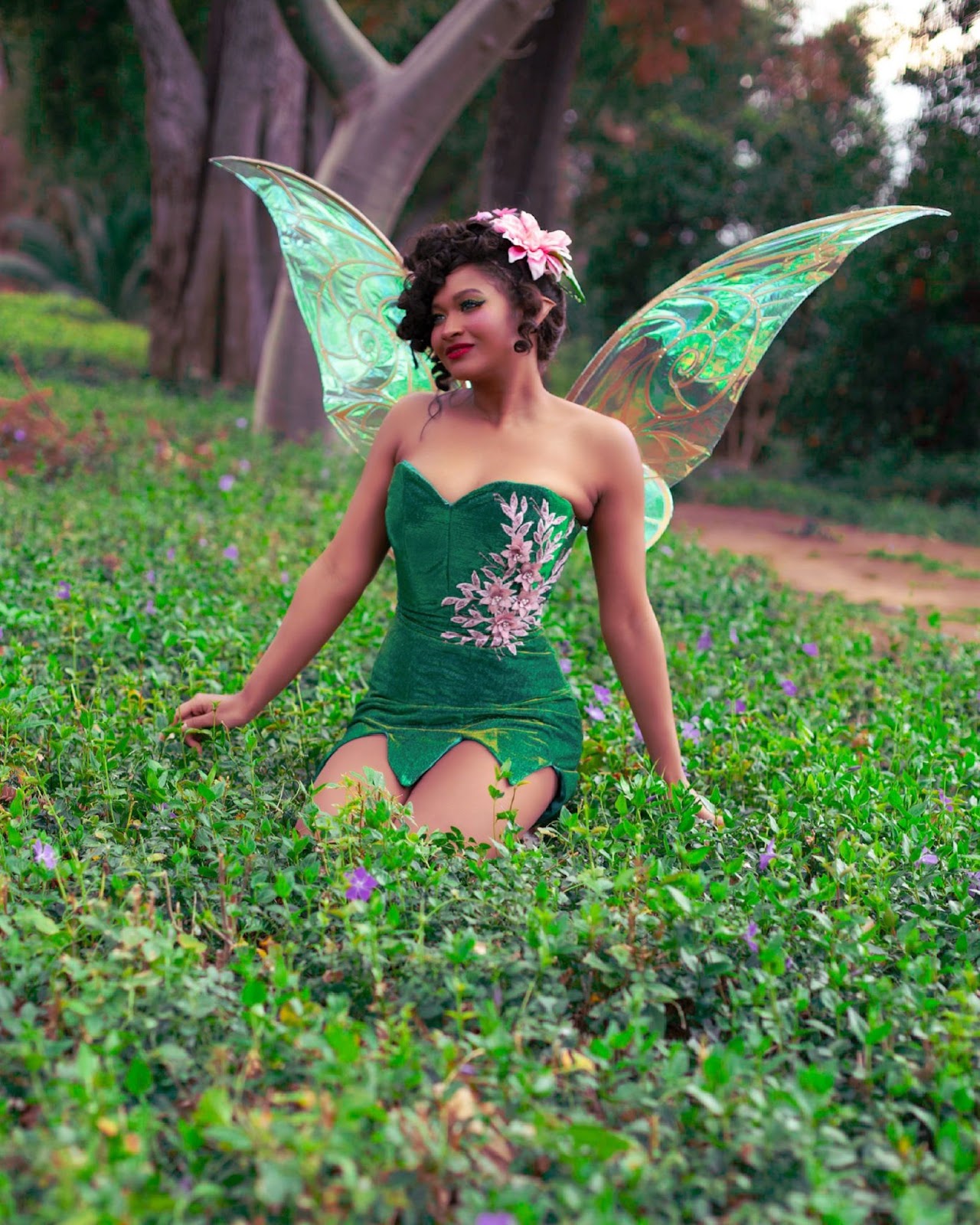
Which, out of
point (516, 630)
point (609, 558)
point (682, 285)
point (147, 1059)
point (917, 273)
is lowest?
point (147, 1059)

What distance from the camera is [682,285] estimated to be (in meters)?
3.04

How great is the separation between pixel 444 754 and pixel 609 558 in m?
0.61

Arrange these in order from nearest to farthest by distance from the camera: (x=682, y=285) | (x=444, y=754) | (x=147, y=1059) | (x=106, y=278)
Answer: (x=147, y=1059) < (x=444, y=754) < (x=682, y=285) < (x=106, y=278)

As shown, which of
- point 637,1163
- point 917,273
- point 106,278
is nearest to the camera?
point 637,1163

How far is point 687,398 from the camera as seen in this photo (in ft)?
10.2

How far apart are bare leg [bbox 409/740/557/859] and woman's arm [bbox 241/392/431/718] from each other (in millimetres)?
439

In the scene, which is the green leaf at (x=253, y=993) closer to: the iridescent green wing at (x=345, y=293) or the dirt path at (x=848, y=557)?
the iridescent green wing at (x=345, y=293)

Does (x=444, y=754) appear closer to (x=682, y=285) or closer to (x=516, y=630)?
(x=516, y=630)

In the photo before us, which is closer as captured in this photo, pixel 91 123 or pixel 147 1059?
pixel 147 1059

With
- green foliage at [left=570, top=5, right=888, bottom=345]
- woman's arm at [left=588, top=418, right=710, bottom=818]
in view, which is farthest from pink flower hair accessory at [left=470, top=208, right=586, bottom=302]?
green foliage at [left=570, top=5, right=888, bottom=345]

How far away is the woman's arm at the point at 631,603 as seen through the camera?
2738 mm

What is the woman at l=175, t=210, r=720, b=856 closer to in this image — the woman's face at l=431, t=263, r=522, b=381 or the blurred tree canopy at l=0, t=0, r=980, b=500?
the woman's face at l=431, t=263, r=522, b=381

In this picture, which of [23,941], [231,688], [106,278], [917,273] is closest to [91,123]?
[917,273]

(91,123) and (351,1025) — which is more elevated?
(91,123)
